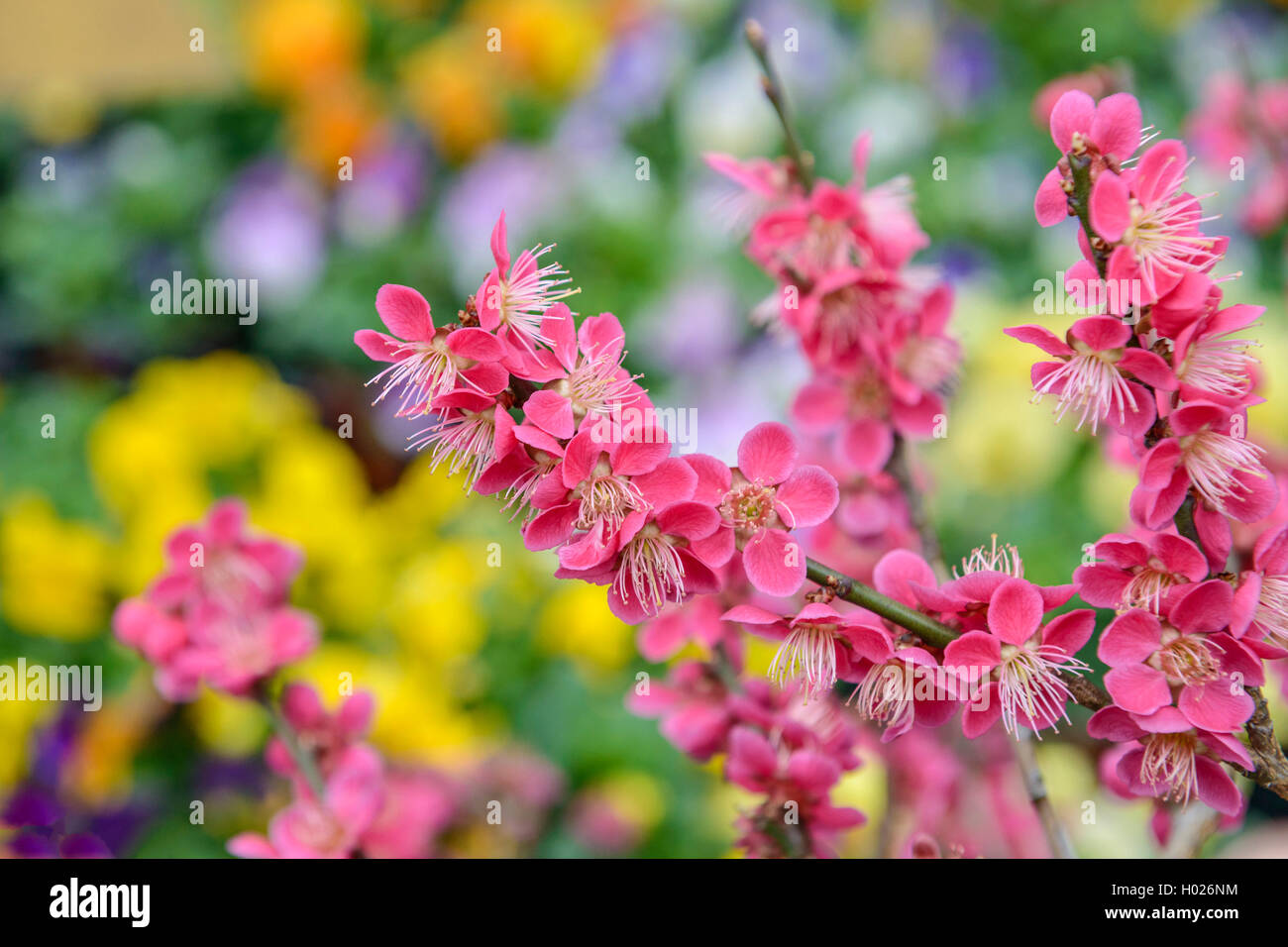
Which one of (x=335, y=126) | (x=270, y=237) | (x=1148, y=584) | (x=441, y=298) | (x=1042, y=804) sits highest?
(x=335, y=126)

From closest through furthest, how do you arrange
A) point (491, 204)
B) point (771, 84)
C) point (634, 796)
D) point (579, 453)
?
point (579, 453) → point (771, 84) → point (634, 796) → point (491, 204)

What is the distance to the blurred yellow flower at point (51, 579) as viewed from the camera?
1.29 m

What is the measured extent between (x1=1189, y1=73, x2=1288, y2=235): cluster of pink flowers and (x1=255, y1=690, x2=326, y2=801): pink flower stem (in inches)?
28.5

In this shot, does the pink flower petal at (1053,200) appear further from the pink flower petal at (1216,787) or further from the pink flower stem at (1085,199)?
the pink flower petal at (1216,787)

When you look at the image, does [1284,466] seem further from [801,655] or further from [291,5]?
[291,5]

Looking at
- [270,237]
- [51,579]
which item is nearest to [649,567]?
[51,579]

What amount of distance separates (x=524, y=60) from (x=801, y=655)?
6.46 ft

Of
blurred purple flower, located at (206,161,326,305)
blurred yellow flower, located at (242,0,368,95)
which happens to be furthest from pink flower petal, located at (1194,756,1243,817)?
blurred yellow flower, located at (242,0,368,95)

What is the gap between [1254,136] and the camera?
0.74 metres

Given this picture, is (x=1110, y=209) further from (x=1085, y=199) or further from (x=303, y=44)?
(x=303, y=44)

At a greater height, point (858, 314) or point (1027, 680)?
point (858, 314)

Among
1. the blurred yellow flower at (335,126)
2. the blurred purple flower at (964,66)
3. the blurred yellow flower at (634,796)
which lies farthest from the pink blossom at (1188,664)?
the blurred yellow flower at (335,126)

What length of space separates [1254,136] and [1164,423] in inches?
19.7

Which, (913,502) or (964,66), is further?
(964,66)
